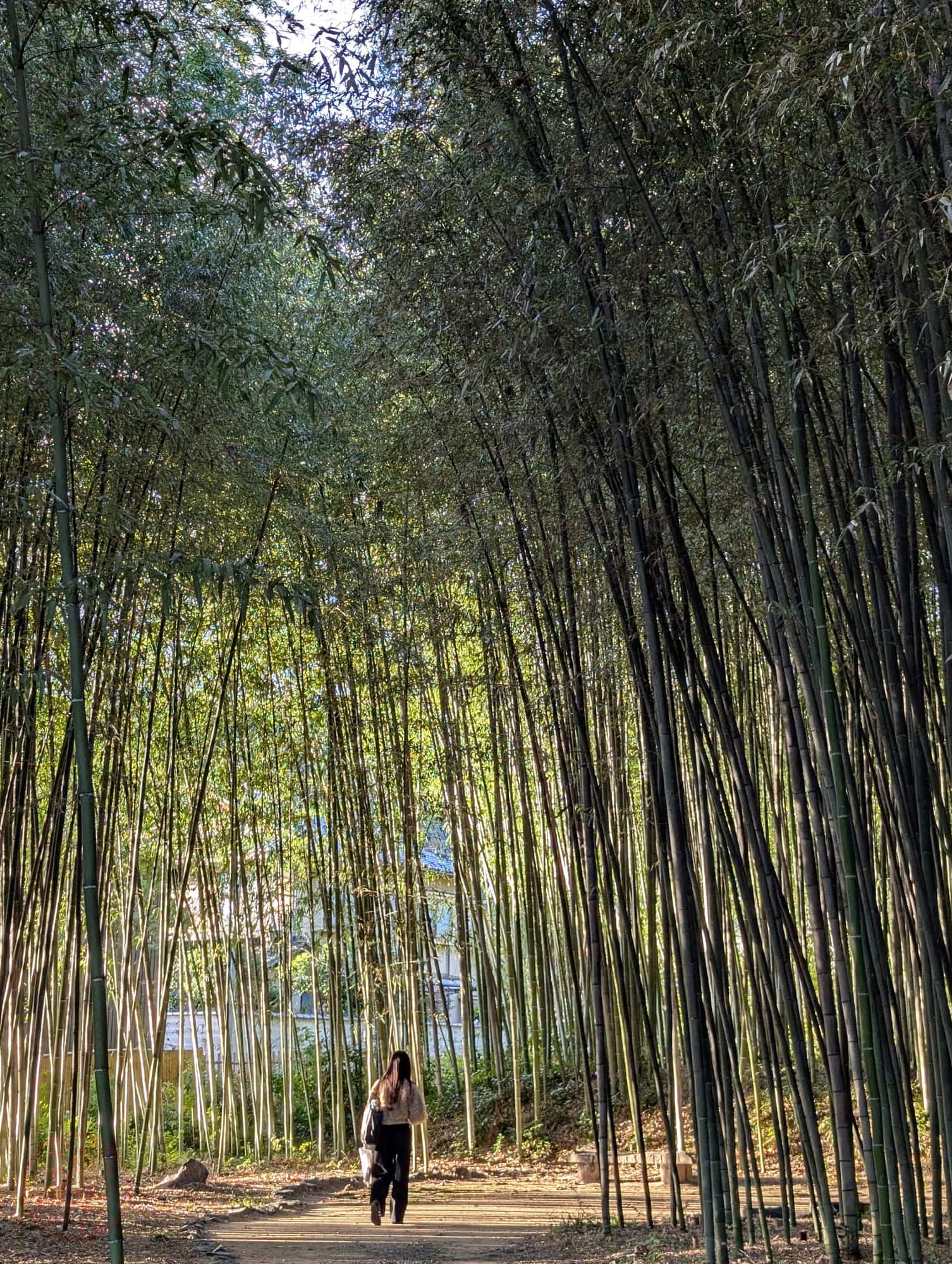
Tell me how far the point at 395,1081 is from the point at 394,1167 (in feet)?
1.41

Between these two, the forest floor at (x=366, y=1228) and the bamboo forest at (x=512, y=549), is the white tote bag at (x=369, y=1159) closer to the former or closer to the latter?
the forest floor at (x=366, y=1228)

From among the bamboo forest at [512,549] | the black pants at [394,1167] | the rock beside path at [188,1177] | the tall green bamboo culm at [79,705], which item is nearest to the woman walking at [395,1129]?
the black pants at [394,1167]

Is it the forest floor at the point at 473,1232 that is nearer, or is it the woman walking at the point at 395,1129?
the forest floor at the point at 473,1232

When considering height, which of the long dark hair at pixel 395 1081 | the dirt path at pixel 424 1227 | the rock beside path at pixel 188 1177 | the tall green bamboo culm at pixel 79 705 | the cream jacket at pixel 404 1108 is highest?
the tall green bamboo culm at pixel 79 705

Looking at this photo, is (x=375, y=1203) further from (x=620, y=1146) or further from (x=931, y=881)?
(x=931, y=881)

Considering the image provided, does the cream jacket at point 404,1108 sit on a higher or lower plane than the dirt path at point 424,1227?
higher

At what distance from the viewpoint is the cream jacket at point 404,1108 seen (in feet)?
17.2

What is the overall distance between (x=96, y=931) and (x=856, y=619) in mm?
2237

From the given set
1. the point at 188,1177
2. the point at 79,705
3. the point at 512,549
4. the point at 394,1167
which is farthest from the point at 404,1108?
the point at 79,705

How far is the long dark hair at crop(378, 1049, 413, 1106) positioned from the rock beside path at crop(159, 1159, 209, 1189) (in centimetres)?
221

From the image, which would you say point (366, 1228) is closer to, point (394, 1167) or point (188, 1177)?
point (394, 1167)

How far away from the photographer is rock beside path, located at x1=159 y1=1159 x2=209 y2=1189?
6.71m

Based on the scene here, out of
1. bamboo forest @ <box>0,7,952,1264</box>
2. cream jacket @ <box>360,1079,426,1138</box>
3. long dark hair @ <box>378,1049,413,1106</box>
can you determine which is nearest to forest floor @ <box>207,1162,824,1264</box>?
bamboo forest @ <box>0,7,952,1264</box>

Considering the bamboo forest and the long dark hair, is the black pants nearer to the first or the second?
the long dark hair
